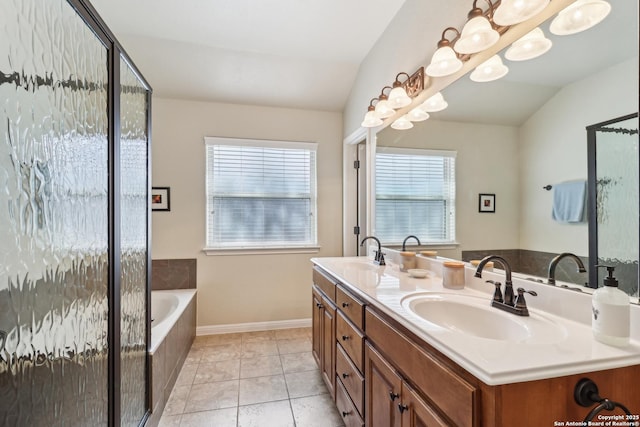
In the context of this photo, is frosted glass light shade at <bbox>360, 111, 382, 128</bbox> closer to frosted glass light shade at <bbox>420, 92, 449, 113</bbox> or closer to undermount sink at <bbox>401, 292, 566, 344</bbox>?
frosted glass light shade at <bbox>420, 92, 449, 113</bbox>

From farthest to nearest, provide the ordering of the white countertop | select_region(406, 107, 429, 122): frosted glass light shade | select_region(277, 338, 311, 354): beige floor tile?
1. select_region(277, 338, 311, 354): beige floor tile
2. select_region(406, 107, 429, 122): frosted glass light shade
3. the white countertop

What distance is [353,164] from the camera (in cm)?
323

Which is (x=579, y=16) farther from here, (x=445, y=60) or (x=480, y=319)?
(x=480, y=319)

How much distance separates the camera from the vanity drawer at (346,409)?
1.41 meters

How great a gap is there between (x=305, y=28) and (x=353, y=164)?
1.41 m

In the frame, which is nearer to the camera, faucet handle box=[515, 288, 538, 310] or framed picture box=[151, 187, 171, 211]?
faucet handle box=[515, 288, 538, 310]

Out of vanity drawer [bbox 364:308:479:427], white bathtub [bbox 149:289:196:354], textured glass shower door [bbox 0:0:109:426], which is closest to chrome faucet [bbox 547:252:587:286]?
vanity drawer [bbox 364:308:479:427]

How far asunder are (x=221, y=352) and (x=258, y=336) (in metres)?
0.44

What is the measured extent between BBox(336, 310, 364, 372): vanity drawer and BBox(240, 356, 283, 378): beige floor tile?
928mm

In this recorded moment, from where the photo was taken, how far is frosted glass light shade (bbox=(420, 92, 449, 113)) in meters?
1.74

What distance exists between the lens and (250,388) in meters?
2.08

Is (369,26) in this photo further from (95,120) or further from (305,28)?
(95,120)

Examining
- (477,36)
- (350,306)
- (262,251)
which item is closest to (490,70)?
(477,36)

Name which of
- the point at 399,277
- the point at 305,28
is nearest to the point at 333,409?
the point at 399,277
